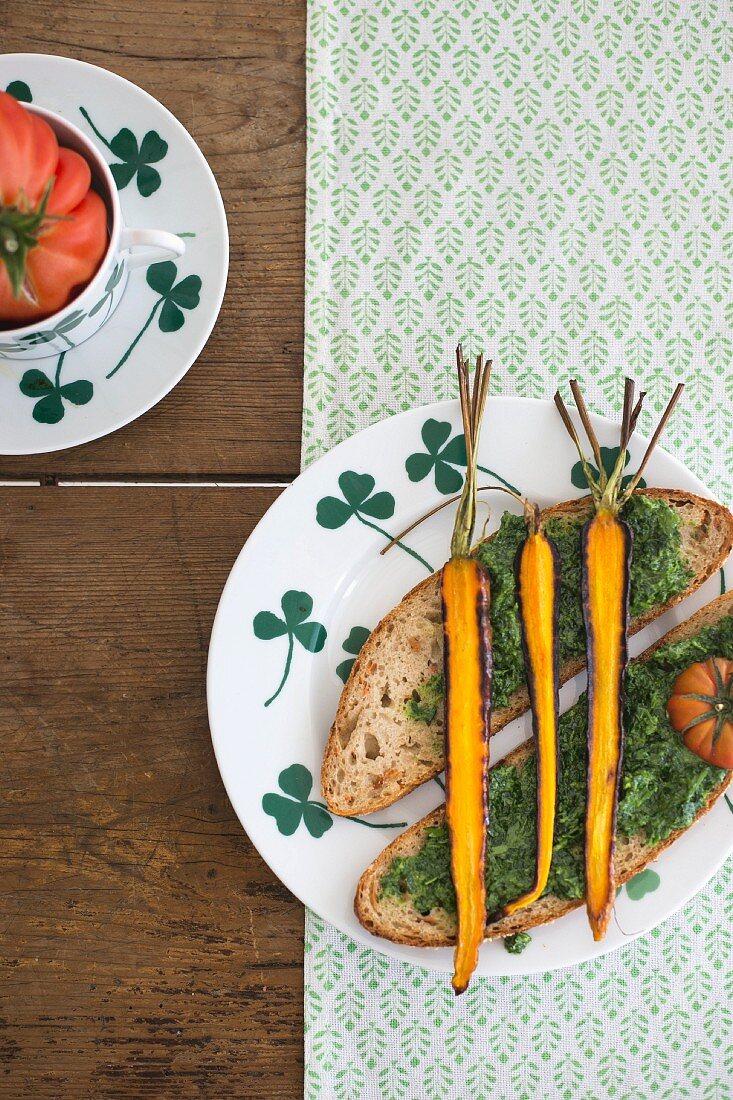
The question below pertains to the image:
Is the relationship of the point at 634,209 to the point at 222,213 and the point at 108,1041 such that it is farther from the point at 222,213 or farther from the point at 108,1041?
the point at 108,1041

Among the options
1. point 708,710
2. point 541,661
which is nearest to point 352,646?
point 541,661

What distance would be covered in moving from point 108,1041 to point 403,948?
1.47 feet

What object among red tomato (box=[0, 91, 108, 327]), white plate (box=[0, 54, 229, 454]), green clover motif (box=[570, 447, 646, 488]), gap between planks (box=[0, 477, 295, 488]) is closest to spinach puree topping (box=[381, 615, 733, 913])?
green clover motif (box=[570, 447, 646, 488])

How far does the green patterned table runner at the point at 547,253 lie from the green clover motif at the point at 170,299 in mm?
186

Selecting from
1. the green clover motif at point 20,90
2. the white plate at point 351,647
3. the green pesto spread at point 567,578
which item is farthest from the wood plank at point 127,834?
the green clover motif at point 20,90

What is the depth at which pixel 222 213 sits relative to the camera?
1110mm

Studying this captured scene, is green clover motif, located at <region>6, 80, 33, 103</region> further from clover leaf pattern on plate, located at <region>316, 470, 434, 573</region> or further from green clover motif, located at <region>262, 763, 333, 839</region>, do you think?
green clover motif, located at <region>262, 763, 333, 839</region>

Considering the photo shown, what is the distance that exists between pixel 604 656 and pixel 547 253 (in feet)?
1.92

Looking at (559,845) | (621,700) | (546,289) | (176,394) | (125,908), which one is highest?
(546,289)

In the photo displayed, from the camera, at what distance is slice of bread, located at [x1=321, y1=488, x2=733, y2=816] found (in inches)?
44.6

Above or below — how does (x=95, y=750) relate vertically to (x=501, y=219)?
below

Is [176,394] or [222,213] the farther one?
[176,394]

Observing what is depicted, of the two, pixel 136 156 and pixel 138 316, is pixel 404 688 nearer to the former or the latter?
pixel 138 316

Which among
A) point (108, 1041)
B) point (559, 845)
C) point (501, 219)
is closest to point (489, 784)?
point (559, 845)
